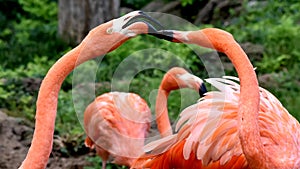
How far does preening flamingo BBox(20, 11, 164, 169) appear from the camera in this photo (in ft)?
9.41

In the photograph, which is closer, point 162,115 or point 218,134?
point 218,134

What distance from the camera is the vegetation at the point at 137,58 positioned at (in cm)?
655

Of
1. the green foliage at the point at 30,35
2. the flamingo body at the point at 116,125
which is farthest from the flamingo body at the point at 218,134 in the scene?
the green foliage at the point at 30,35

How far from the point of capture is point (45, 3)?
10984mm

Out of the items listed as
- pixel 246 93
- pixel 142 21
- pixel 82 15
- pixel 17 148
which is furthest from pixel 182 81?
pixel 82 15

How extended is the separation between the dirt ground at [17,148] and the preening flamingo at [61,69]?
8.70 ft

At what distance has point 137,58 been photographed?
5.24 m

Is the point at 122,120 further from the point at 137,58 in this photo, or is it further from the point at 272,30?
the point at 272,30

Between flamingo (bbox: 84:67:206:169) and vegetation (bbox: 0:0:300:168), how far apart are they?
0.54ft

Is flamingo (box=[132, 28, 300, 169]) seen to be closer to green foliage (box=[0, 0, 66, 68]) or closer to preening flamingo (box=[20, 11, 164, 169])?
preening flamingo (box=[20, 11, 164, 169])

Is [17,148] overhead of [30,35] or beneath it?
overhead

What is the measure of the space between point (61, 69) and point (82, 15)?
649cm

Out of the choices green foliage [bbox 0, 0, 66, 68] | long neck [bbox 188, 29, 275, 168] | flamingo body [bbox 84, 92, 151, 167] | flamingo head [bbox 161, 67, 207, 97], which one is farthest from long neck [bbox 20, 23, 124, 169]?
green foliage [bbox 0, 0, 66, 68]

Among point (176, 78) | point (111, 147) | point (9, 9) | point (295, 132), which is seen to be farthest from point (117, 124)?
point (9, 9)
